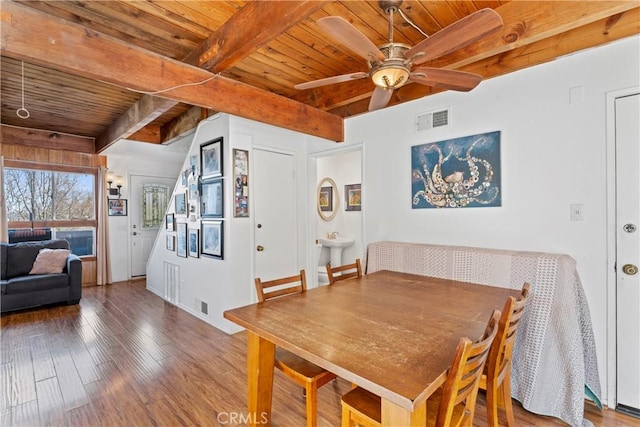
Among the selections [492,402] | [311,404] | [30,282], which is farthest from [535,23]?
[30,282]

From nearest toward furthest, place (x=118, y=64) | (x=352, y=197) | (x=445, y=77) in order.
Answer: (x=445, y=77) < (x=118, y=64) < (x=352, y=197)

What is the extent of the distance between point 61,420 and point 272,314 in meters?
1.59

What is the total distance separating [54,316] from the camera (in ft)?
12.3

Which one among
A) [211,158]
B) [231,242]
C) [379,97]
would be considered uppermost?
[379,97]

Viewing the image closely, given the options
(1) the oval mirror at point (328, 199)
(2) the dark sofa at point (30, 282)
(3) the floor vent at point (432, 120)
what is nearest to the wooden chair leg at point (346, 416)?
(3) the floor vent at point (432, 120)

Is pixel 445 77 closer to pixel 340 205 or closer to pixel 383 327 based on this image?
pixel 383 327

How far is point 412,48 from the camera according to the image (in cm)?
150

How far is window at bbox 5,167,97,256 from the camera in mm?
4906

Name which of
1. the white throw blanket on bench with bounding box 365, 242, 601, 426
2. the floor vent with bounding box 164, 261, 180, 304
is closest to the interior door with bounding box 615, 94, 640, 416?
the white throw blanket on bench with bounding box 365, 242, 601, 426

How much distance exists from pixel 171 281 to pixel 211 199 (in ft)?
5.40

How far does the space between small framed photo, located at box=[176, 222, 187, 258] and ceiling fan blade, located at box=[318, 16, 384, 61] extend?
3461 millimetres

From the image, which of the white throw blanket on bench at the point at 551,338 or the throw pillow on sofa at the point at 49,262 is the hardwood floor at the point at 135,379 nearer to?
the white throw blanket on bench at the point at 551,338

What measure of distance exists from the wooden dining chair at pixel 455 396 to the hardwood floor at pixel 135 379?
707 mm

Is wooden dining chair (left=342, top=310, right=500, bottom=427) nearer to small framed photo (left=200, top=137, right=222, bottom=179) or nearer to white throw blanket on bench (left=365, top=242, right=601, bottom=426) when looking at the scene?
white throw blanket on bench (left=365, top=242, right=601, bottom=426)
